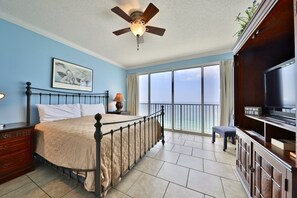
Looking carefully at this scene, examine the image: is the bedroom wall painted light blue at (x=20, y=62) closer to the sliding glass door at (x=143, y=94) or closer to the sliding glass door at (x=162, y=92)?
the sliding glass door at (x=143, y=94)

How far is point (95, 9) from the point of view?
189 centimetres

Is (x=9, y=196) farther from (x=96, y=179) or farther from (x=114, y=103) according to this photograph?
(x=114, y=103)

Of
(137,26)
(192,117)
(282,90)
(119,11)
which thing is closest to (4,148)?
(119,11)

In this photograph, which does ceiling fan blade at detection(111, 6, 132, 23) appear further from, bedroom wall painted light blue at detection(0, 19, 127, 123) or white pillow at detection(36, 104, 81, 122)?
white pillow at detection(36, 104, 81, 122)

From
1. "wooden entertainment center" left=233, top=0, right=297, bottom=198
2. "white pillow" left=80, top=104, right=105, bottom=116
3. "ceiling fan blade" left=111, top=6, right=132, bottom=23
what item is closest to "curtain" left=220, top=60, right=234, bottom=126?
"wooden entertainment center" left=233, top=0, right=297, bottom=198

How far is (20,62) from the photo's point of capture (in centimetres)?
221

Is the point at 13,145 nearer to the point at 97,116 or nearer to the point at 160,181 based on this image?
the point at 97,116

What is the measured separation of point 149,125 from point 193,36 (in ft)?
7.07

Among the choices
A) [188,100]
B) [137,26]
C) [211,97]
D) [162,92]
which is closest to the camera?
[137,26]

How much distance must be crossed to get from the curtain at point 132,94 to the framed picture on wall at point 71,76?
1686 millimetres

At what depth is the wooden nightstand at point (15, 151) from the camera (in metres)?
1.63

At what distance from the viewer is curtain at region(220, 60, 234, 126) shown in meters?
3.33

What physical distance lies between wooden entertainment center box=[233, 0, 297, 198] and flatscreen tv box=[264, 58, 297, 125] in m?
0.16

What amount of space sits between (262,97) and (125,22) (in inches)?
96.0
